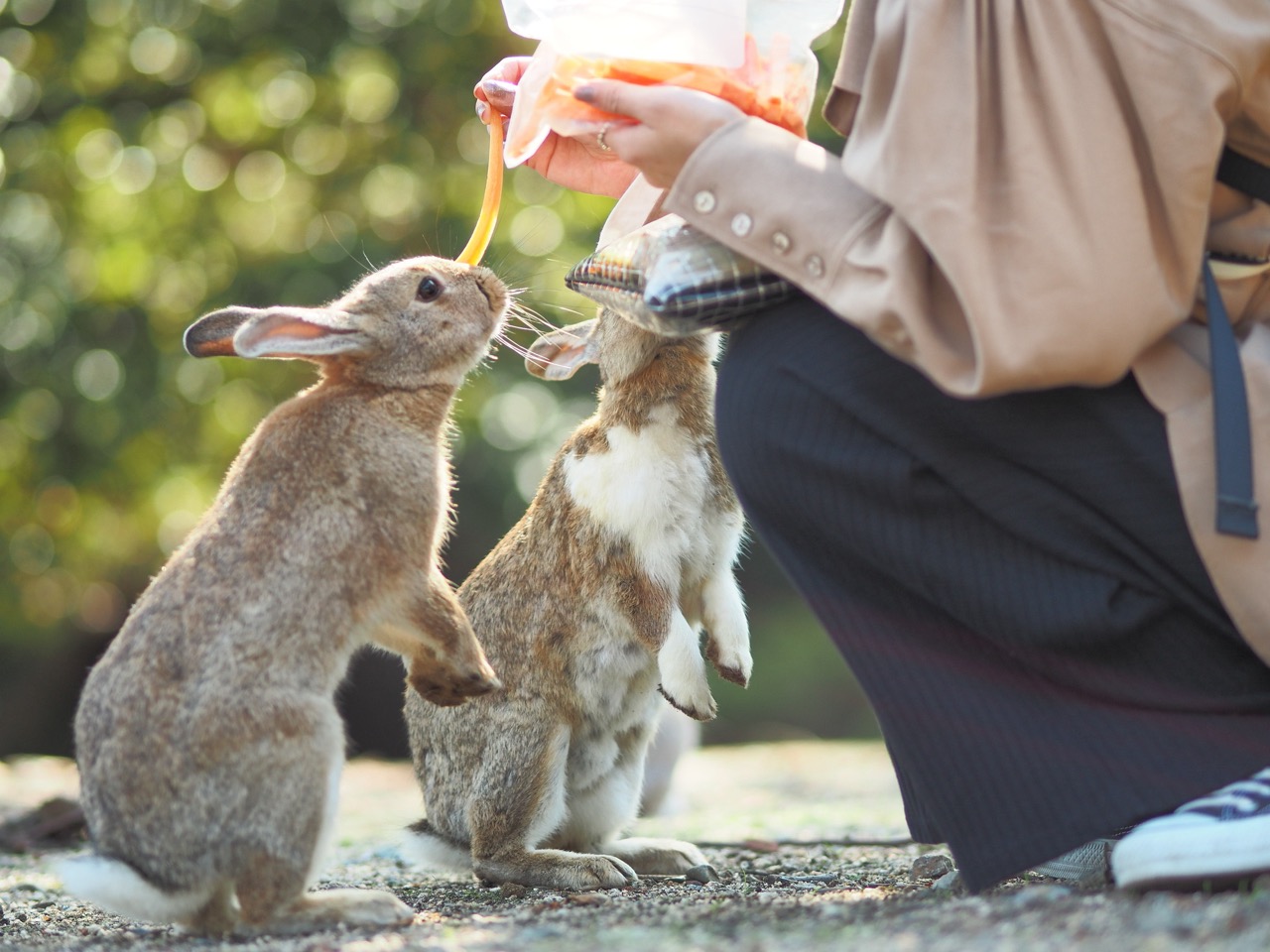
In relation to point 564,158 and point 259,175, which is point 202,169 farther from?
point 564,158

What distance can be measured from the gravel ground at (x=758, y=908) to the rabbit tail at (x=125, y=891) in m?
0.07

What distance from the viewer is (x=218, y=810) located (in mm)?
2381

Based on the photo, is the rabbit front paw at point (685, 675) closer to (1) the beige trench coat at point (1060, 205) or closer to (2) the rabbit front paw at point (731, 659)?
(2) the rabbit front paw at point (731, 659)

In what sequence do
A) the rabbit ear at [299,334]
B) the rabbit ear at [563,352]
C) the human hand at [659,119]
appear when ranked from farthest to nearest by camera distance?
the rabbit ear at [563,352] < the rabbit ear at [299,334] < the human hand at [659,119]

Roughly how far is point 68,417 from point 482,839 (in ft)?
23.2

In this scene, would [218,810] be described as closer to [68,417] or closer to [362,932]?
[362,932]

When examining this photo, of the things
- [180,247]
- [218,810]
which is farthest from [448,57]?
[218,810]

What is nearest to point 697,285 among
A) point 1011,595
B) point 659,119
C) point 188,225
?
point 659,119

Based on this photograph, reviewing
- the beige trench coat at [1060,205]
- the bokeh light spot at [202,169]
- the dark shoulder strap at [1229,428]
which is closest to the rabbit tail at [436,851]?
the beige trench coat at [1060,205]

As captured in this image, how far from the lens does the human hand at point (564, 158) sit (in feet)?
11.1

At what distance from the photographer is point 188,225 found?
10008 millimetres

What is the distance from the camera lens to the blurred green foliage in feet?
30.5

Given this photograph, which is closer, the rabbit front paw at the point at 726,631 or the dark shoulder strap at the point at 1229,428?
the dark shoulder strap at the point at 1229,428

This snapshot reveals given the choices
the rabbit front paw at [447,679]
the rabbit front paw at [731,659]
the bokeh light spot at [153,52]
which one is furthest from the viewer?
the bokeh light spot at [153,52]
